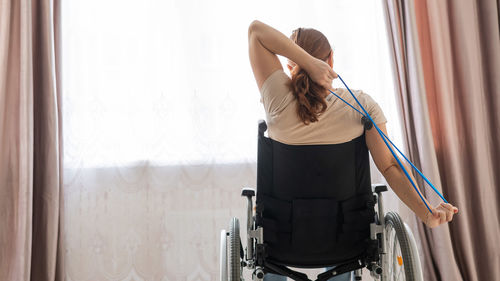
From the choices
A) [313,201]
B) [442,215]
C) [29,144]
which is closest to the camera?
[442,215]

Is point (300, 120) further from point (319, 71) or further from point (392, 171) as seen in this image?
point (392, 171)

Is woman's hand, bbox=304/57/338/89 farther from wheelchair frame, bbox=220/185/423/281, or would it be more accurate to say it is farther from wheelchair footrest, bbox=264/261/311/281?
wheelchair footrest, bbox=264/261/311/281

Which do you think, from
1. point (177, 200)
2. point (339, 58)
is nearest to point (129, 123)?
point (177, 200)

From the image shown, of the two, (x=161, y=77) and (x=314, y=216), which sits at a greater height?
(x=161, y=77)

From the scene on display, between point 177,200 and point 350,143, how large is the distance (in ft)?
3.84

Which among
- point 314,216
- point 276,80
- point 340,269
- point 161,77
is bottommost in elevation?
point 340,269

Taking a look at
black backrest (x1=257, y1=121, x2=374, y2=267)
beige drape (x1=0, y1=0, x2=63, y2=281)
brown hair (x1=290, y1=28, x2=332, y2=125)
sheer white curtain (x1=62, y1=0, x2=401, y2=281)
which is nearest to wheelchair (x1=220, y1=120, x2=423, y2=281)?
black backrest (x1=257, y1=121, x2=374, y2=267)

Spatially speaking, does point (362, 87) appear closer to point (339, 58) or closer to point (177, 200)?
point (339, 58)

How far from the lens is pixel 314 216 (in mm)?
1236

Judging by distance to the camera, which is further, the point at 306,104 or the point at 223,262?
the point at 223,262

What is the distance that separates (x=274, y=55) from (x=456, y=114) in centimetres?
137

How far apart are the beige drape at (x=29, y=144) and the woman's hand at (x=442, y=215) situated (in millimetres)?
1702

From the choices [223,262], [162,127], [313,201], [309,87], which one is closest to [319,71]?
[309,87]

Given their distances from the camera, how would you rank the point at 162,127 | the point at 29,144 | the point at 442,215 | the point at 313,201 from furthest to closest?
1. the point at 162,127
2. the point at 29,144
3. the point at 313,201
4. the point at 442,215
